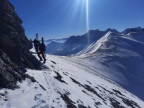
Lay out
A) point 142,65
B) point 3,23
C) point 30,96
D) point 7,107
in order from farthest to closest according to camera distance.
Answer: point 142,65, point 3,23, point 30,96, point 7,107

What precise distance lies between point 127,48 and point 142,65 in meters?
32.4

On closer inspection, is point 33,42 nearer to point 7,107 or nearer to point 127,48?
point 7,107

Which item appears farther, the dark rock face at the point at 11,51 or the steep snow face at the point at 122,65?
the steep snow face at the point at 122,65

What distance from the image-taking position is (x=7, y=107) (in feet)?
32.4

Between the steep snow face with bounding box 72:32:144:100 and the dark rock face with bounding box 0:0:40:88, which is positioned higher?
the dark rock face with bounding box 0:0:40:88

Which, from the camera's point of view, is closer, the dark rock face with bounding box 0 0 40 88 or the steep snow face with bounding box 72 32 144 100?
the dark rock face with bounding box 0 0 40 88

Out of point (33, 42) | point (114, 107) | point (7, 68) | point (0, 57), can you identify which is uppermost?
point (33, 42)

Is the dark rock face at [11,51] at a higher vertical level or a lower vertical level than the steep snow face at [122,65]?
higher

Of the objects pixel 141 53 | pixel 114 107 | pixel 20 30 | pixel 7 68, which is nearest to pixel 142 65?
pixel 141 53

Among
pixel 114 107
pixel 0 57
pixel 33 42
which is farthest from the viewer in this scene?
pixel 33 42

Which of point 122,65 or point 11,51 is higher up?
point 11,51

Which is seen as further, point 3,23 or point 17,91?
point 3,23

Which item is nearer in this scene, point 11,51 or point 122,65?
point 11,51

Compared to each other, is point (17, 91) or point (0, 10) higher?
point (0, 10)
